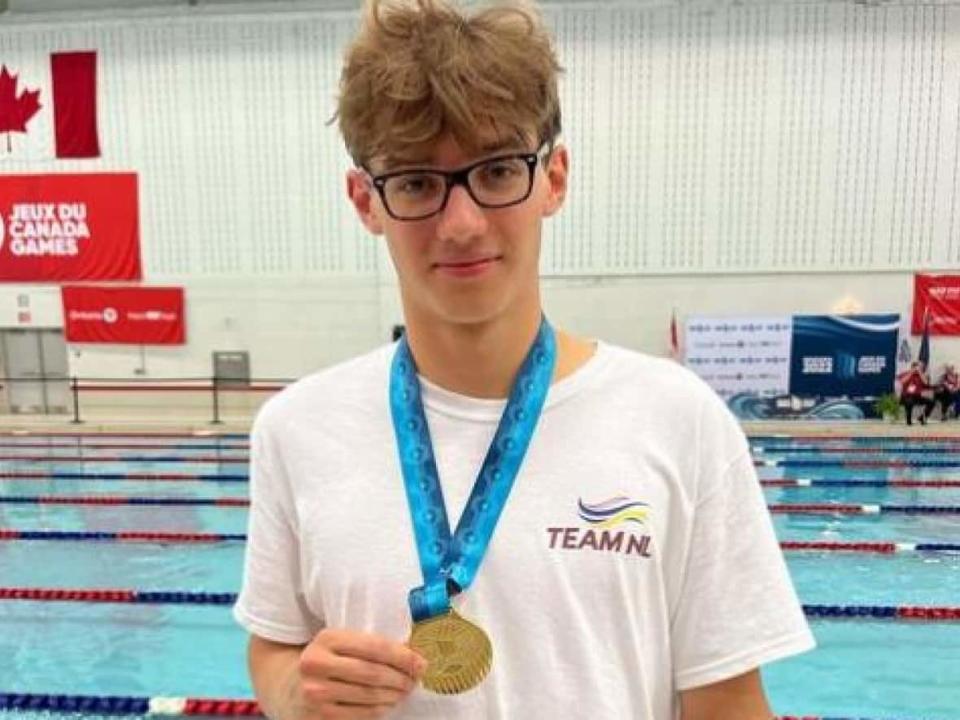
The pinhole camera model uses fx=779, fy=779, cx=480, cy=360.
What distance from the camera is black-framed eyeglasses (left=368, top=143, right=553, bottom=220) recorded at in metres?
0.87

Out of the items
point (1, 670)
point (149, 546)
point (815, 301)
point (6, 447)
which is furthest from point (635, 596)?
point (815, 301)

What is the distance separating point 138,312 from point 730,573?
1238 cm

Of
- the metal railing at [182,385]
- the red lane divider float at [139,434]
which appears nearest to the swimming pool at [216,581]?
the red lane divider float at [139,434]

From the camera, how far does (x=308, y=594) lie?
1.00 meters

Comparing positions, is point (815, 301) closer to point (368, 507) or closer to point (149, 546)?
point (149, 546)

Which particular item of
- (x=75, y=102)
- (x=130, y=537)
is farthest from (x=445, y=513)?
(x=75, y=102)

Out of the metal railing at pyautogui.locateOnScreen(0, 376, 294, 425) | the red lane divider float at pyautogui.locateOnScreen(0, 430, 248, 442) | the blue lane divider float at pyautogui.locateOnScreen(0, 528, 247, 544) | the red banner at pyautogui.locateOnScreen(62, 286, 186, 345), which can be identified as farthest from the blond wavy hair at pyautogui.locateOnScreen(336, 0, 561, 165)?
the red banner at pyautogui.locateOnScreen(62, 286, 186, 345)

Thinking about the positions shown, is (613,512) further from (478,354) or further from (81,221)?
(81,221)

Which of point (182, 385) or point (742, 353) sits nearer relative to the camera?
point (742, 353)

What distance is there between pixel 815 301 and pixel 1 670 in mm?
10510

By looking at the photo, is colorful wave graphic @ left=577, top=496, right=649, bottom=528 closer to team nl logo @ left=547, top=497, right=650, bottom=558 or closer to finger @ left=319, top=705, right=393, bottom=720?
team nl logo @ left=547, top=497, right=650, bottom=558

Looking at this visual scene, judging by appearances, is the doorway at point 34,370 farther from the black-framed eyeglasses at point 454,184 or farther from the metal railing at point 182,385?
the black-framed eyeglasses at point 454,184

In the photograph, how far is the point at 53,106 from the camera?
466 inches

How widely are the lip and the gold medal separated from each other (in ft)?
1.26
